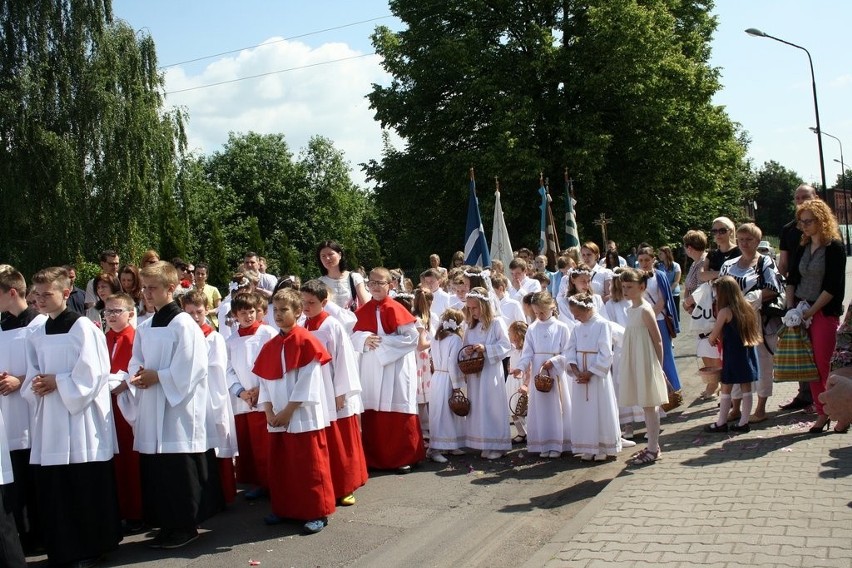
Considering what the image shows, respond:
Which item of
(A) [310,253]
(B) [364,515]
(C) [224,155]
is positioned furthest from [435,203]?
(C) [224,155]

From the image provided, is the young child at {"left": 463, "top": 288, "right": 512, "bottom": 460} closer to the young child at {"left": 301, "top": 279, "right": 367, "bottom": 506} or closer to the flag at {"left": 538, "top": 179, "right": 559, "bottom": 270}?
the young child at {"left": 301, "top": 279, "right": 367, "bottom": 506}

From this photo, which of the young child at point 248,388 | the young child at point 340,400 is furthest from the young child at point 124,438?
the young child at point 340,400

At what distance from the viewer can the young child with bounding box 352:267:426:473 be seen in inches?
337

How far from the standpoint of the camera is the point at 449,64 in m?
29.1

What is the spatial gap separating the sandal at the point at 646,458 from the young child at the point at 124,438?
4330 mm

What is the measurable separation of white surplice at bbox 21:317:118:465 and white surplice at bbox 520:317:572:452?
4.36m

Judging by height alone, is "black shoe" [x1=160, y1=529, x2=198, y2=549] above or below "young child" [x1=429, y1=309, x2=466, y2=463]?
below

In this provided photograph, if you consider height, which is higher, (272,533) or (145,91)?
(145,91)

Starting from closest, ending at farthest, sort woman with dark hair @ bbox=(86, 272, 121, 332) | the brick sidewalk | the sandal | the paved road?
the brick sidewalk, the paved road, the sandal, woman with dark hair @ bbox=(86, 272, 121, 332)

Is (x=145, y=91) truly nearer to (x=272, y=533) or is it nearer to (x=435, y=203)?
(x=435, y=203)

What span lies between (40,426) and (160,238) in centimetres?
3184

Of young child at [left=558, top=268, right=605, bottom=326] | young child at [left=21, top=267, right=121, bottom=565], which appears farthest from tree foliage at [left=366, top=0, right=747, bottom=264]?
young child at [left=21, top=267, right=121, bottom=565]

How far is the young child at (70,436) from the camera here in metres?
6.01

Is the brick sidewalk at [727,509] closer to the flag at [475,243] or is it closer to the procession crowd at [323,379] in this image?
the procession crowd at [323,379]
